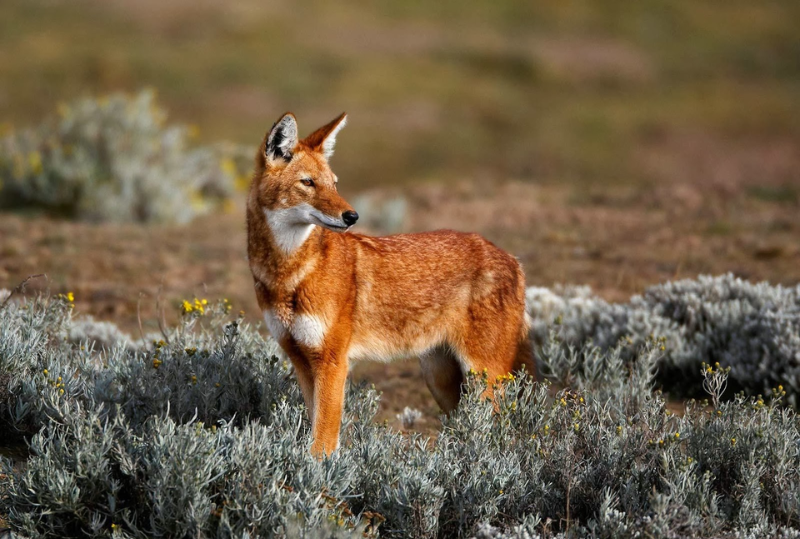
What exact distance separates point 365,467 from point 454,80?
101 feet

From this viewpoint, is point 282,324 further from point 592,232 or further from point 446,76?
point 446,76

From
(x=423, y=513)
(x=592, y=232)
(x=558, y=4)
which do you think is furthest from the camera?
(x=558, y=4)

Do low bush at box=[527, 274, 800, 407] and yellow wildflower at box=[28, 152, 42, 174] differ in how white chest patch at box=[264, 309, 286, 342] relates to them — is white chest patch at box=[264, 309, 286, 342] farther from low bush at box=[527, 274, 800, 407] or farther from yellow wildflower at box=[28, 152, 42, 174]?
yellow wildflower at box=[28, 152, 42, 174]

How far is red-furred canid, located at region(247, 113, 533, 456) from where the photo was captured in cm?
542

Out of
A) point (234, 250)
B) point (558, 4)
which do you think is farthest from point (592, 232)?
point (558, 4)

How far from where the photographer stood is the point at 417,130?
1148 inches

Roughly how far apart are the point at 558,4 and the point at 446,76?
56.3ft

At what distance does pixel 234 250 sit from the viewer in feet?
39.3

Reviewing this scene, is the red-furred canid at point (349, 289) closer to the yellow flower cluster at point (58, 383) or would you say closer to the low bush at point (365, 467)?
the low bush at point (365, 467)

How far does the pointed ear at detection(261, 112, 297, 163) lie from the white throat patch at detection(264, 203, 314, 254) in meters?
0.36

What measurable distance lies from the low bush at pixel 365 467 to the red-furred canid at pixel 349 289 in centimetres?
31

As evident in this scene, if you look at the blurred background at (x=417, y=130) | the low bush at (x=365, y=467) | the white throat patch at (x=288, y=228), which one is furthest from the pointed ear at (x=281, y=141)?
the blurred background at (x=417, y=130)

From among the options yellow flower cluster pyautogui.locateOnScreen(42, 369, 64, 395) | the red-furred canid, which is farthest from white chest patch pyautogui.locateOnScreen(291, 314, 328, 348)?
yellow flower cluster pyautogui.locateOnScreen(42, 369, 64, 395)

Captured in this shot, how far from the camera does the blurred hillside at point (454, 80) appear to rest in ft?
88.9
